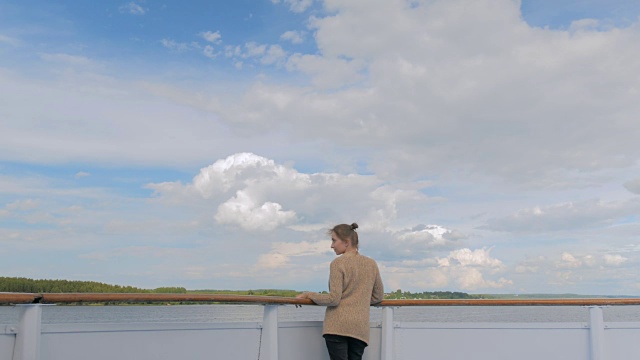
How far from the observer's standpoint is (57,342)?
307 centimetres

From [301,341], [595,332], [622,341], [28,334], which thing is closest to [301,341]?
[301,341]

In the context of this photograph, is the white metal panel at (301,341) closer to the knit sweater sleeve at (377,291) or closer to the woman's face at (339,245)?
the knit sweater sleeve at (377,291)

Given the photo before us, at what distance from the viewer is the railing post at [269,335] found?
3.92 meters

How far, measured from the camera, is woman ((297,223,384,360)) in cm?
403

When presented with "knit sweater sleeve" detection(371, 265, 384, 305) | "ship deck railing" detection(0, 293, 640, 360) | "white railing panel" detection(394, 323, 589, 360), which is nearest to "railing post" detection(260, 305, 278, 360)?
"ship deck railing" detection(0, 293, 640, 360)

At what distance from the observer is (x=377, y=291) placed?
13.9 ft

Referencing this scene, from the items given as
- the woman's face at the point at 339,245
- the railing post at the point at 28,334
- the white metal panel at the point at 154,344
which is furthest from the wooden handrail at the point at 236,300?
the woman's face at the point at 339,245

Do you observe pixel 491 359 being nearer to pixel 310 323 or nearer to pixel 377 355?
pixel 377 355

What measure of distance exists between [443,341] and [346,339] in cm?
80

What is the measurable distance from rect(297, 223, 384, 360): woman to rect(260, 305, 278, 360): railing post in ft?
1.03

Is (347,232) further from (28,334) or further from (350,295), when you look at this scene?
(28,334)

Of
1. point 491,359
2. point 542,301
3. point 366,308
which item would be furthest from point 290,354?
point 542,301

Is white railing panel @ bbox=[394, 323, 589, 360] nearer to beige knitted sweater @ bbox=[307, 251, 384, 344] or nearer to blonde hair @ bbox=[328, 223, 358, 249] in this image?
beige knitted sweater @ bbox=[307, 251, 384, 344]

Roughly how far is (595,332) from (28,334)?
3500 millimetres
